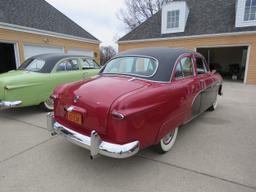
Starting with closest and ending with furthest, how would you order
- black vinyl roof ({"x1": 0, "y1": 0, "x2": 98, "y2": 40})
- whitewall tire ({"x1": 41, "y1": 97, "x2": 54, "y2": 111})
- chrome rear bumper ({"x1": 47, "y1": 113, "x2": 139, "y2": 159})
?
chrome rear bumper ({"x1": 47, "y1": 113, "x2": 139, "y2": 159})
whitewall tire ({"x1": 41, "y1": 97, "x2": 54, "y2": 111})
black vinyl roof ({"x1": 0, "y1": 0, "x2": 98, "y2": 40})

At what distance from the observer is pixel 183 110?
3.05 meters

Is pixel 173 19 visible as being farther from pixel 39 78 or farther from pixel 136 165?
pixel 136 165

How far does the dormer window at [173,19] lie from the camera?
12.5 metres

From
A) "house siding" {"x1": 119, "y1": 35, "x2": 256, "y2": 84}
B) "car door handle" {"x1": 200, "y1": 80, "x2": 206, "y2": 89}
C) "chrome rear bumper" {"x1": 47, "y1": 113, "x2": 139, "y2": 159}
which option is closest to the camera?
"chrome rear bumper" {"x1": 47, "y1": 113, "x2": 139, "y2": 159}

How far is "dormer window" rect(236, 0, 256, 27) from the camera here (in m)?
10.4

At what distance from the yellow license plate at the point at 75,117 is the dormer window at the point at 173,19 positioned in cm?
1207

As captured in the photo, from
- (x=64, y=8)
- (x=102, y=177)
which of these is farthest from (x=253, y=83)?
(x=64, y=8)

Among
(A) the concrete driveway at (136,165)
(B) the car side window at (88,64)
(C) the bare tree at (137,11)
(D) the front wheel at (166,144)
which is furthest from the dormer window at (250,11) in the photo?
(C) the bare tree at (137,11)

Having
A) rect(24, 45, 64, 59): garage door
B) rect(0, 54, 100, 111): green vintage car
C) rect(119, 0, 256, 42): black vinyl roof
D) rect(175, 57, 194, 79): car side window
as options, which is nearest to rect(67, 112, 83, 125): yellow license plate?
rect(175, 57, 194, 79): car side window

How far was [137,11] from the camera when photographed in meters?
26.7

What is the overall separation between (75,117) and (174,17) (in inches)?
488

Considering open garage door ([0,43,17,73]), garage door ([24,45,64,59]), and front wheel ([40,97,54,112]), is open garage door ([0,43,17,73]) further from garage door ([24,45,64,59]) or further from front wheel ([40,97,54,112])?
front wheel ([40,97,54,112])

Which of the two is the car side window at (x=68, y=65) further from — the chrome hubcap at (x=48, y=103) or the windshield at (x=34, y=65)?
the chrome hubcap at (x=48, y=103)

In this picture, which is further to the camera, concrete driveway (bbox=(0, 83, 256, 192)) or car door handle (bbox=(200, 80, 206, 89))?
car door handle (bbox=(200, 80, 206, 89))
